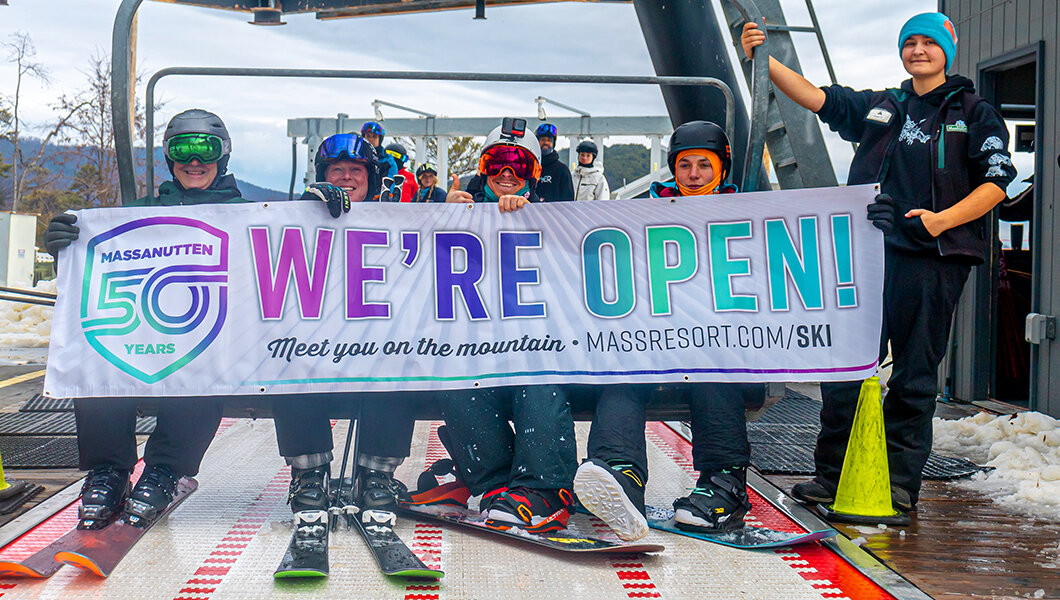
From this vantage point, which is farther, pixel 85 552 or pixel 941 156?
pixel 941 156

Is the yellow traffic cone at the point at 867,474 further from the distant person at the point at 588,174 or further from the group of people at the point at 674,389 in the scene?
the distant person at the point at 588,174

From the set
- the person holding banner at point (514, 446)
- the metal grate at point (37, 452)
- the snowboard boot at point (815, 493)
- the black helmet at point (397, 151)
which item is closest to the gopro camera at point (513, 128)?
the person holding banner at point (514, 446)

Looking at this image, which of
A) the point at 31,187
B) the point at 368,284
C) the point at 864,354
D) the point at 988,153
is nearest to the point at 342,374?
the point at 368,284

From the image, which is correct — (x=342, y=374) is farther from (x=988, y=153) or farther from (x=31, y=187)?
(x=31, y=187)

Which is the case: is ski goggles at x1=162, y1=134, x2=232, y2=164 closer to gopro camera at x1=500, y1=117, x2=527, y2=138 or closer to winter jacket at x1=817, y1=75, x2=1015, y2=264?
gopro camera at x1=500, y1=117, x2=527, y2=138

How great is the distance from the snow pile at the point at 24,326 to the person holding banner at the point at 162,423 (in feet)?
25.2

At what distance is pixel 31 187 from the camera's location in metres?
31.4

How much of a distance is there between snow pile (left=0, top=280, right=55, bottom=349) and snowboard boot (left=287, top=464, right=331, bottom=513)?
8085mm

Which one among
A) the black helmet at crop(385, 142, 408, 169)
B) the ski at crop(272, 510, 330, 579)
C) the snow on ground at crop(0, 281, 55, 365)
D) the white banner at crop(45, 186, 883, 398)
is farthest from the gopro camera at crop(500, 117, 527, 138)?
the snow on ground at crop(0, 281, 55, 365)

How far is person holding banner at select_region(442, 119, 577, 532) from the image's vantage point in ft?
10.5

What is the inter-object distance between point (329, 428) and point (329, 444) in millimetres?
62

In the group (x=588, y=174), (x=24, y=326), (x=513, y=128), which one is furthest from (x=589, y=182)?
(x=24, y=326)

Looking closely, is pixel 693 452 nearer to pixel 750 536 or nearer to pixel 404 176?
pixel 750 536

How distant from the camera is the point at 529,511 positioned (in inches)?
124
